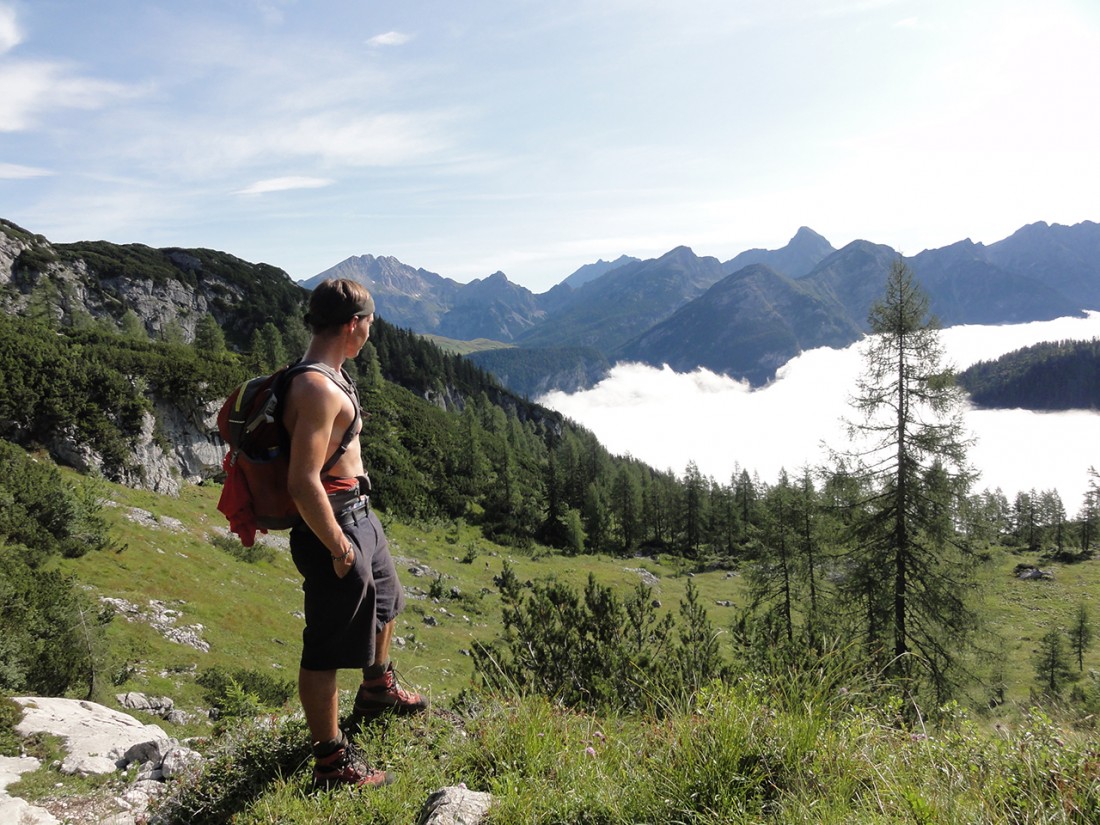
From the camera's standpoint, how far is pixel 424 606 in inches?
1042

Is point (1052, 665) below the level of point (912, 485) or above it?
below

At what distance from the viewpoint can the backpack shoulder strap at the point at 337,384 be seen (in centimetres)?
328

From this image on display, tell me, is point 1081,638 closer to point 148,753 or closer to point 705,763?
point 705,763

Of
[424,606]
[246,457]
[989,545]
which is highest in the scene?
[246,457]

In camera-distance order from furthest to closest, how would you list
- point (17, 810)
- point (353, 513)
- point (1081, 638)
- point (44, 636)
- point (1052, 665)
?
1. point (1081, 638)
2. point (1052, 665)
3. point (44, 636)
4. point (17, 810)
5. point (353, 513)

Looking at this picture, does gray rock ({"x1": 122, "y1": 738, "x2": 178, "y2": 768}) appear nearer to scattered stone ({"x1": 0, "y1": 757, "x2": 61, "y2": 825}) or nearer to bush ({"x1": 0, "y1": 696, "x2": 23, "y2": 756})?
scattered stone ({"x1": 0, "y1": 757, "x2": 61, "y2": 825})

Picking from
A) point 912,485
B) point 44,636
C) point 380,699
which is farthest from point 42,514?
point 912,485

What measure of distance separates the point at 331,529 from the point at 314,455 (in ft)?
1.40

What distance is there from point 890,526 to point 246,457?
16321 mm

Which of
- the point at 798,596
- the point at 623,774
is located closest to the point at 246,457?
the point at 623,774

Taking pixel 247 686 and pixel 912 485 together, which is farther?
pixel 912 485

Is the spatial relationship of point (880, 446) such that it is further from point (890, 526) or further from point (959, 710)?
point (959, 710)

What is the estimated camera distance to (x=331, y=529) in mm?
3133

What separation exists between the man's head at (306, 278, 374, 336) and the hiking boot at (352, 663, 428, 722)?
256 cm
